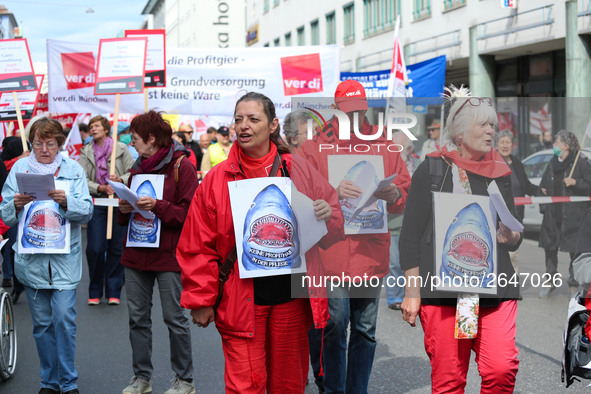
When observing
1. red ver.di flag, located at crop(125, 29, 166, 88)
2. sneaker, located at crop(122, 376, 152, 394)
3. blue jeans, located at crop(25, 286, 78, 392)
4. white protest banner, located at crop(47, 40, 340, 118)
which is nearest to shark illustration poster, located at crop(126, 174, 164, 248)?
blue jeans, located at crop(25, 286, 78, 392)

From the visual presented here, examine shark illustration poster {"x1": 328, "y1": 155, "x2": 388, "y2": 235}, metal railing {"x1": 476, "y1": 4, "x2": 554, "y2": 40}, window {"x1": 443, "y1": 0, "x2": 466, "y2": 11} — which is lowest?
shark illustration poster {"x1": 328, "y1": 155, "x2": 388, "y2": 235}

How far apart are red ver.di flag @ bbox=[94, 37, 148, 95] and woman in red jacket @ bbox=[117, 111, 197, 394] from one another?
3.47 meters

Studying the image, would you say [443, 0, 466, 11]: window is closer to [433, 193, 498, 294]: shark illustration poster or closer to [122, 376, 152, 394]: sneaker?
[122, 376, 152, 394]: sneaker

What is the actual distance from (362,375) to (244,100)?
1969 mm

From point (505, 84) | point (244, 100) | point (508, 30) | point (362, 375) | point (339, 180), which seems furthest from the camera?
point (505, 84)

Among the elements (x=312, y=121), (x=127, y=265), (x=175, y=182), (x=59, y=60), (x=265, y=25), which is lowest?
(x=127, y=265)

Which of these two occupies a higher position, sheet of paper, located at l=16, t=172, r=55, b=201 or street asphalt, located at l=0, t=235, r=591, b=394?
sheet of paper, located at l=16, t=172, r=55, b=201

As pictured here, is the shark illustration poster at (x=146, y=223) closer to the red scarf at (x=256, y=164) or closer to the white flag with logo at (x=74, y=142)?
the red scarf at (x=256, y=164)

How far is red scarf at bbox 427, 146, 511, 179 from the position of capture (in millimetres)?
3547

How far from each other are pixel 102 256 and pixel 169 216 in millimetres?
3518

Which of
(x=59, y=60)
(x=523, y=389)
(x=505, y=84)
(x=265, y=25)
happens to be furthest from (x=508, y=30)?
(x=265, y=25)

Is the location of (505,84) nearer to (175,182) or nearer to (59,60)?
(59,60)

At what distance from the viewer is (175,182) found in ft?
16.9

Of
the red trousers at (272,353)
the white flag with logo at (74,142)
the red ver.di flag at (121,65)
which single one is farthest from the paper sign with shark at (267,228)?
the white flag with logo at (74,142)
